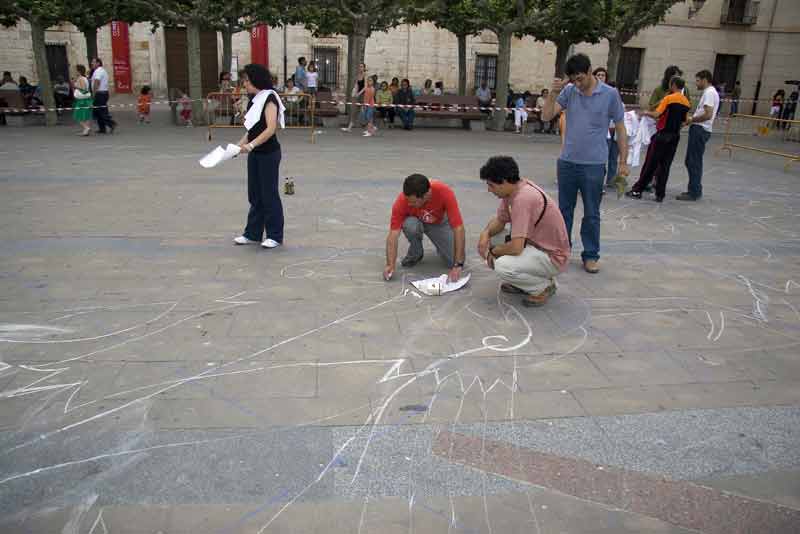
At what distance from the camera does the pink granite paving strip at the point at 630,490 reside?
265 centimetres

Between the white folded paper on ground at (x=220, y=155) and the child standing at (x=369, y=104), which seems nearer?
the white folded paper on ground at (x=220, y=155)

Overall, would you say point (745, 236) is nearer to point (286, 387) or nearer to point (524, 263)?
point (524, 263)

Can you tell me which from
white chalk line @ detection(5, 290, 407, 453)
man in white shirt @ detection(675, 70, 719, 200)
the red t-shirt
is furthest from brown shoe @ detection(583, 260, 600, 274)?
man in white shirt @ detection(675, 70, 719, 200)

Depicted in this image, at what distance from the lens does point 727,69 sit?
30969mm

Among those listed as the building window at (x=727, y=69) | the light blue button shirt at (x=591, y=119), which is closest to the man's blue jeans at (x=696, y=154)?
the light blue button shirt at (x=591, y=119)

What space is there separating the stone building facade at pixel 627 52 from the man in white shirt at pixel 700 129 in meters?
21.1

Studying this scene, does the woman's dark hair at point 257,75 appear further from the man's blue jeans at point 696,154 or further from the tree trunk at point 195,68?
the tree trunk at point 195,68

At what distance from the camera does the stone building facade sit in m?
28.2

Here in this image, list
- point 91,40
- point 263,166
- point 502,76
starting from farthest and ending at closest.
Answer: point 91,40 < point 502,76 < point 263,166

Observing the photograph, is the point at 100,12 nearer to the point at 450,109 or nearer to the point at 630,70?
the point at 450,109

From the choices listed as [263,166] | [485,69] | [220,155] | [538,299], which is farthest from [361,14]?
[485,69]

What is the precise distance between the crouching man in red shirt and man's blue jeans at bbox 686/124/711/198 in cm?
495

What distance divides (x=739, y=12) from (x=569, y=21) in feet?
52.8

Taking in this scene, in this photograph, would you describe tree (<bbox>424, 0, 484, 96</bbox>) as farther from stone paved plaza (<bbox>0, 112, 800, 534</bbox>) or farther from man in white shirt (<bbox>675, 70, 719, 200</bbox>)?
stone paved plaza (<bbox>0, 112, 800, 534</bbox>)
